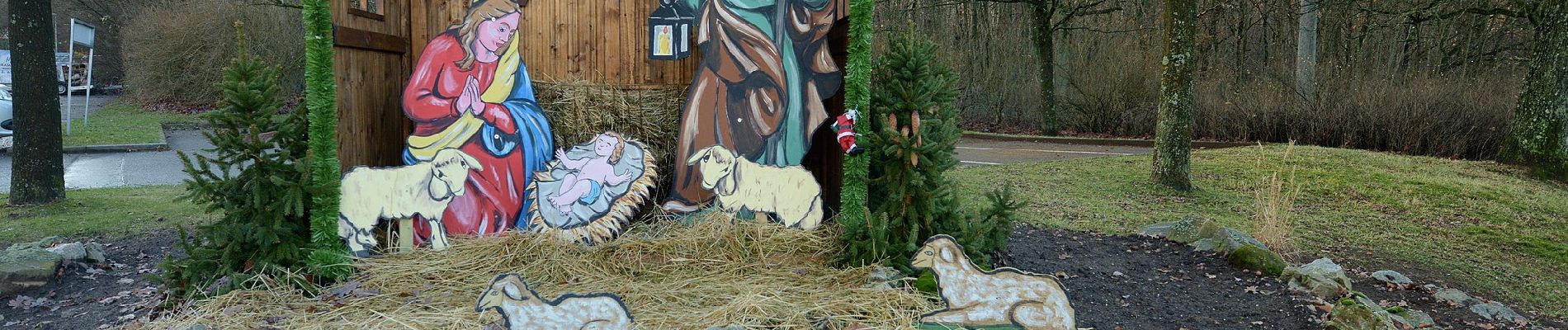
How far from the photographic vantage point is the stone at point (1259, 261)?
5.25 m

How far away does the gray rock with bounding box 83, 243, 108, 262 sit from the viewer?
5.53m

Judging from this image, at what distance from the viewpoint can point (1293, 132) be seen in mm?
14492

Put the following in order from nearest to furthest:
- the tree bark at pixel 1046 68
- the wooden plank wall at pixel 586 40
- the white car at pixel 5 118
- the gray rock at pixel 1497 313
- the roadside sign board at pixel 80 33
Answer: the gray rock at pixel 1497 313
the wooden plank wall at pixel 586 40
the roadside sign board at pixel 80 33
the white car at pixel 5 118
the tree bark at pixel 1046 68

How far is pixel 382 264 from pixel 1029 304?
3.19 m

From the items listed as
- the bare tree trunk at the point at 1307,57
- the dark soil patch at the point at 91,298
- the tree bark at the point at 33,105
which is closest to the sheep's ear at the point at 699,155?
the dark soil patch at the point at 91,298

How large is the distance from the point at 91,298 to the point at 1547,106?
40.6 ft

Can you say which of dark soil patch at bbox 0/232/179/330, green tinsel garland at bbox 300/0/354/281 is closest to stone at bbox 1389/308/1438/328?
green tinsel garland at bbox 300/0/354/281

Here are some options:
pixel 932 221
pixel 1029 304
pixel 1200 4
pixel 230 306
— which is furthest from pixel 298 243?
pixel 1200 4

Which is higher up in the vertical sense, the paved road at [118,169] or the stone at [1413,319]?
the paved road at [118,169]

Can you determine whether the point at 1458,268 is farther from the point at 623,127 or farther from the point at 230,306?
the point at 230,306

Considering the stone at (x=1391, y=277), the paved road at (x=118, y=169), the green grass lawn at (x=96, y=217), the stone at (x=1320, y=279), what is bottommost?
the stone at (x=1391, y=277)

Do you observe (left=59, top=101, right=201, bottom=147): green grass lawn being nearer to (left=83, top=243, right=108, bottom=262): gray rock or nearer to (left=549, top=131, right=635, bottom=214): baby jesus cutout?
(left=83, top=243, right=108, bottom=262): gray rock

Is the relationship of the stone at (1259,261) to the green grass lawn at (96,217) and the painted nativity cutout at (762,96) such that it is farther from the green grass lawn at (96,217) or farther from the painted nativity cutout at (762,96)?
the green grass lawn at (96,217)

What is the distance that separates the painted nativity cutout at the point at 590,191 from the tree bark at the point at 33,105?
504 centimetres
